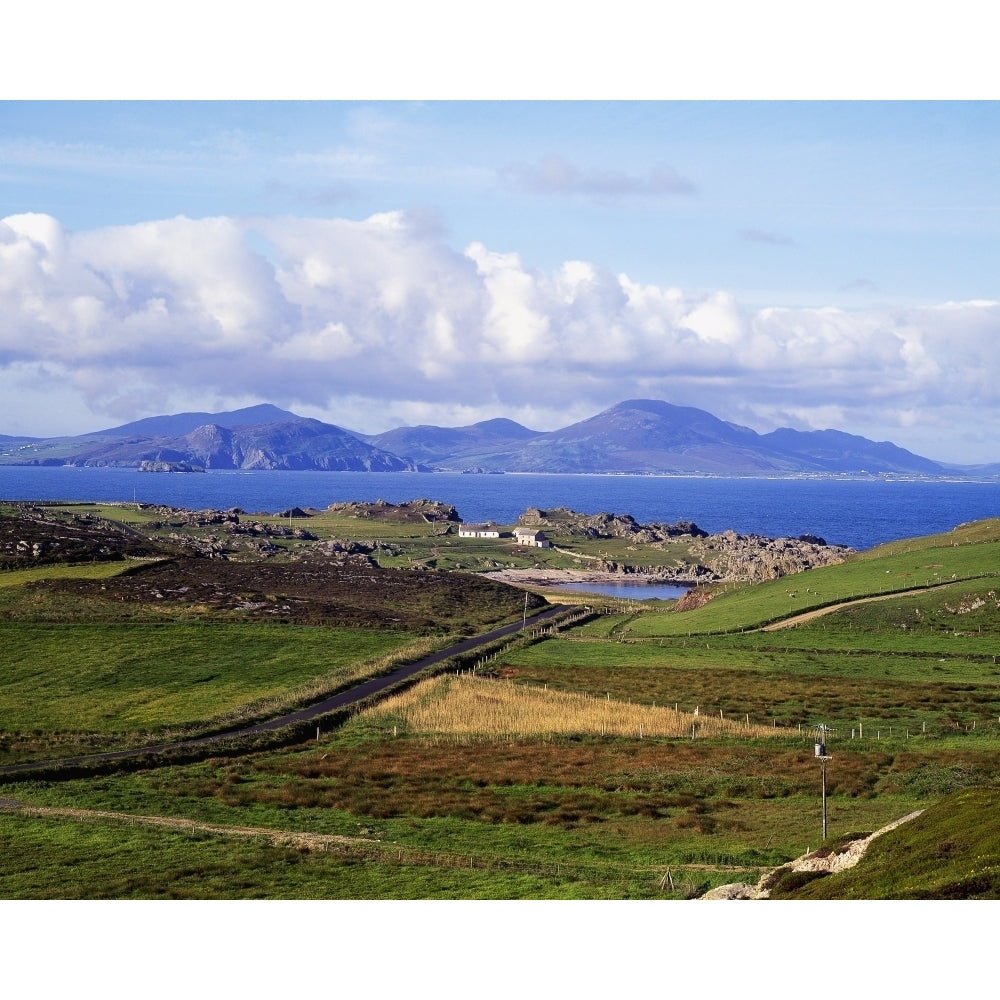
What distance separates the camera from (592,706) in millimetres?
70000

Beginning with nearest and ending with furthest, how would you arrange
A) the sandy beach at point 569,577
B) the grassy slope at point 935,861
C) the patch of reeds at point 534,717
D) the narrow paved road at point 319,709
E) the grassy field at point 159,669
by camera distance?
the grassy slope at point 935,861
the narrow paved road at point 319,709
the patch of reeds at point 534,717
the grassy field at point 159,669
the sandy beach at point 569,577

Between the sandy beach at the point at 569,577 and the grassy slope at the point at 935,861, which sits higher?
the grassy slope at the point at 935,861

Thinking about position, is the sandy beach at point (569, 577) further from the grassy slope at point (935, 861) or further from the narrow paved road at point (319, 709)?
the grassy slope at point (935, 861)

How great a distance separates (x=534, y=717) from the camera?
66812mm

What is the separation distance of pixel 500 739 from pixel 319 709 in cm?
1411

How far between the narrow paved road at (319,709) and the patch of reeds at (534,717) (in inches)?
130

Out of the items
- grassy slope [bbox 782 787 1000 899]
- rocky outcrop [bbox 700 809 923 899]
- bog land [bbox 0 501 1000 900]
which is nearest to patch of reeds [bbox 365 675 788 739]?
bog land [bbox 0 501 1000 900]

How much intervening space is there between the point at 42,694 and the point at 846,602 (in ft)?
257

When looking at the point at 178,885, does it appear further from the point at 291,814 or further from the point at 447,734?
the point at 447,734

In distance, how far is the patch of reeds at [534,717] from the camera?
208 ft

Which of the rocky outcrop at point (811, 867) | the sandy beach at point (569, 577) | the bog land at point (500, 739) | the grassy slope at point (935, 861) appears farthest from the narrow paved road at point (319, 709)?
the sandy beach at point (569, 577)

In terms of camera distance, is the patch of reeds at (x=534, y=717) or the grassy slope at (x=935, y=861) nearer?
the grassy slope at (x=935, y=861)

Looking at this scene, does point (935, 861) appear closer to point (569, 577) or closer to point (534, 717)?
point (534, 717)

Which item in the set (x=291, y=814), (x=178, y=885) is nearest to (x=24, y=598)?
(x=291, y=814)
